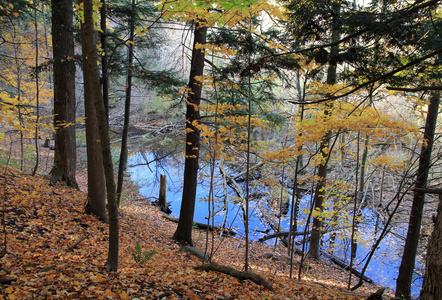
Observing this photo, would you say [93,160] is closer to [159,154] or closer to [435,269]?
[435,269]

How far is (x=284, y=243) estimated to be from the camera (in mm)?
9703

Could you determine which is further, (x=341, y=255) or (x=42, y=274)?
(x=341, y=255)

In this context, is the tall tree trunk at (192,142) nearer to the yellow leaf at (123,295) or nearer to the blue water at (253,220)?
the blue water at (253,220)

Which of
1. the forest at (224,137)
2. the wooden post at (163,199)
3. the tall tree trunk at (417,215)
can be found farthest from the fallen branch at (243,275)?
the wooden post at (163,199)

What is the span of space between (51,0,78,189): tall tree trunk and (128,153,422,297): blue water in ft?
11.9

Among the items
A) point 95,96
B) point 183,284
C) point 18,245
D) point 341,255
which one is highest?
point 95,96

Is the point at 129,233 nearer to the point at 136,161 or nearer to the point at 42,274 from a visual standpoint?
the point at 42,274

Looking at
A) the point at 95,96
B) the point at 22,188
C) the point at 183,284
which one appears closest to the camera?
the point at 95,96

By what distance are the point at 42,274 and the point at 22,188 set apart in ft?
12.3

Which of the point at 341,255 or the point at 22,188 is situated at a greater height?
the point at 22,188

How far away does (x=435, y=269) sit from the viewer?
2098 mm

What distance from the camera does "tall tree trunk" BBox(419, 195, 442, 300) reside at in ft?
6.77

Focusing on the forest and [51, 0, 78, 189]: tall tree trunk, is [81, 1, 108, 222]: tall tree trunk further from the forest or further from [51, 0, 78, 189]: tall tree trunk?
[51, 0, 78, 189]: tall tree trunk

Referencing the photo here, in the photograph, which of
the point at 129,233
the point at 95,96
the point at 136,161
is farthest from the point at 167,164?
the point at 95,96
